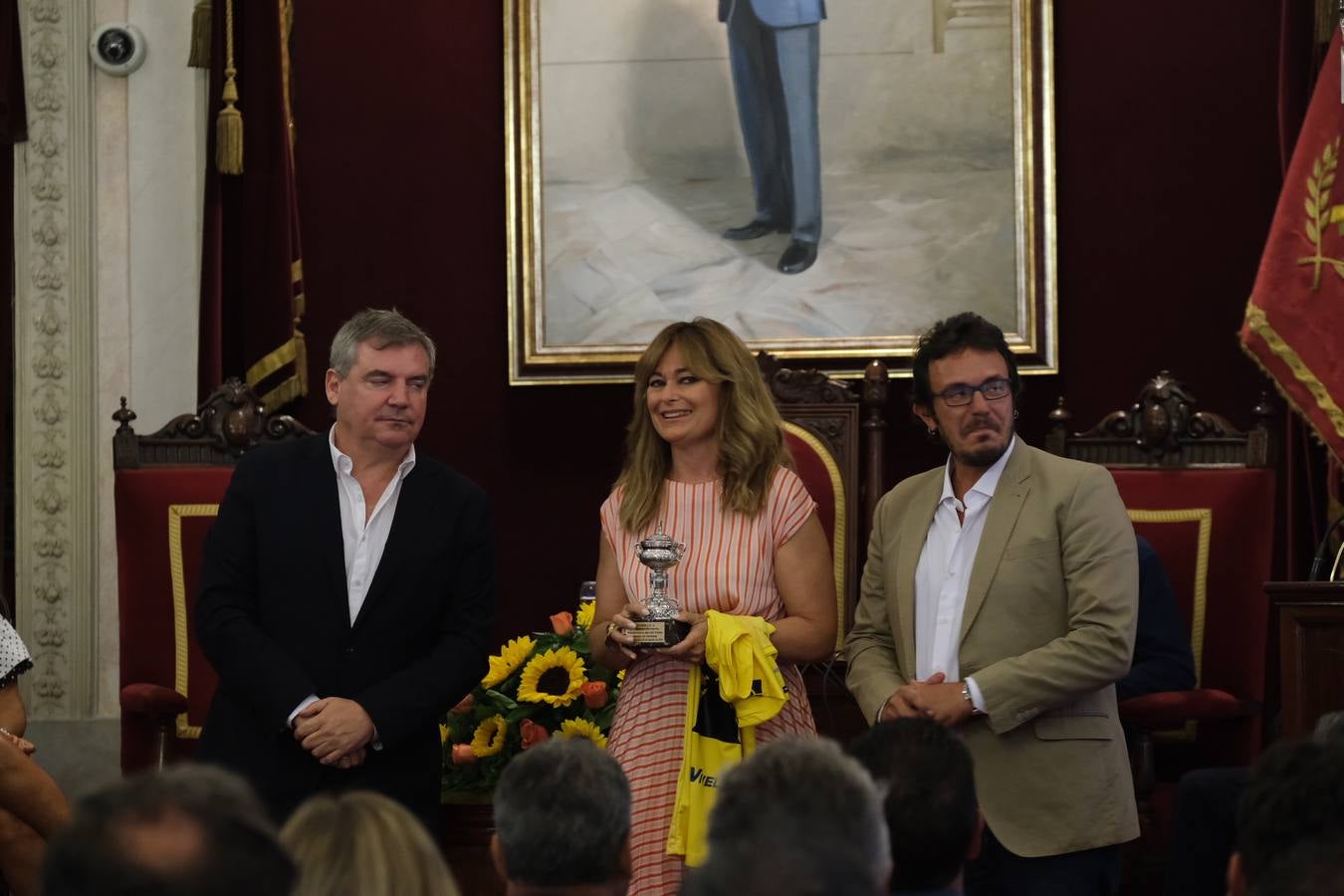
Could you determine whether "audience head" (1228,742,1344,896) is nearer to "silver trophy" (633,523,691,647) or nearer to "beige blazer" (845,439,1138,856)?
"beige blazer" (845,439,1138,856)

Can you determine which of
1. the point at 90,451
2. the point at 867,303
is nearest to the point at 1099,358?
the point at 867,303

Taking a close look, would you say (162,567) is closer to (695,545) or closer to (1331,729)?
(695,545)

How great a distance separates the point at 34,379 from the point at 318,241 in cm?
112

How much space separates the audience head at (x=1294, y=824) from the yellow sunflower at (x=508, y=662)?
2521mm

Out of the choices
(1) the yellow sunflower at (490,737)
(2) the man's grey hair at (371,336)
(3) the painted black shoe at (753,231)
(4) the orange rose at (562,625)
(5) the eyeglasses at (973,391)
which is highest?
(3) the painted black shoe at (753,231)

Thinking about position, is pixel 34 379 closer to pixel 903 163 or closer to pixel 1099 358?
pixel 903 163

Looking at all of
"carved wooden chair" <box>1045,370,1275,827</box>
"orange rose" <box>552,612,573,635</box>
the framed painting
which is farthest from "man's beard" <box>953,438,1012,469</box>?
the framed painting

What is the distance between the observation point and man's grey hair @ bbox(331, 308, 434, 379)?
11.2 feet

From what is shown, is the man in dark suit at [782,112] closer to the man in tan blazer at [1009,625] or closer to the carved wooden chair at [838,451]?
the carved wooden chair at [838,451]

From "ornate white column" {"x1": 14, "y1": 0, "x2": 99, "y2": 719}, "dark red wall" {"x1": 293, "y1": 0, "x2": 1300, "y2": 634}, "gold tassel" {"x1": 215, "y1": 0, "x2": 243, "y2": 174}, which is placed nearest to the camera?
"gold tassel" {"x1": 215, "y1": 0, "x2": 243, "y2": 174}

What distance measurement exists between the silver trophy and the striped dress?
0.10 metres

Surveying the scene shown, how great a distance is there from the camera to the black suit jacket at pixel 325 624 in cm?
324

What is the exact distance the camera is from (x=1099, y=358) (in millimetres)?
5629

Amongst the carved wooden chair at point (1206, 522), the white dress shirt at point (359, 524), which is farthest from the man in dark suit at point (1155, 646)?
the white dress shirt at point (359, 524)
